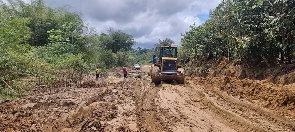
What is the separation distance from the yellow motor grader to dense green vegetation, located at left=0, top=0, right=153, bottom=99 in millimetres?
5315

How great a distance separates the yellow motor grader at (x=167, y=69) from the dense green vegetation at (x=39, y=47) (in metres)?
5.31

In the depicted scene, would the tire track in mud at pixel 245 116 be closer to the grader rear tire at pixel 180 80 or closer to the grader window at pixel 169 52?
the grader rear tire at pixel 180 80

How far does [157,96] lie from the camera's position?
11.5 meters

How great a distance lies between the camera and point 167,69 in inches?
630

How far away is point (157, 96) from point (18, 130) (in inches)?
227

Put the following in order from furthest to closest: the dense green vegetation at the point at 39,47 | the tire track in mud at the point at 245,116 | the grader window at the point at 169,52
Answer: the grader window at the point at 169,52 → the dense green vegetation at the point at 39,47 → the tire track in mud at the point at 245,116

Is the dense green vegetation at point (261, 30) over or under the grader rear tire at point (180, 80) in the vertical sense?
over

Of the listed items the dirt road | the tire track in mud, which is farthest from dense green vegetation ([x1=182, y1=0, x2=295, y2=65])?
the tire track in mud

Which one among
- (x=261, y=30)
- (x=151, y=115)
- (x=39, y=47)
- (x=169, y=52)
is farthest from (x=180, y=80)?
(x=39, y=47)

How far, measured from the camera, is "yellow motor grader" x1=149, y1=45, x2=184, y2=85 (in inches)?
605

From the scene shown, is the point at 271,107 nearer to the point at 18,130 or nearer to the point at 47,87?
the point at 18,130

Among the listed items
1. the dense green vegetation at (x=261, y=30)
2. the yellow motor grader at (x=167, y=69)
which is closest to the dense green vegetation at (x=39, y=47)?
the yellow motor grader at (x=167, y=69)

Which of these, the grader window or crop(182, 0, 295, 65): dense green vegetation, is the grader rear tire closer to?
the grader window

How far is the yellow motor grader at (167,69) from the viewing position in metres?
15.4
